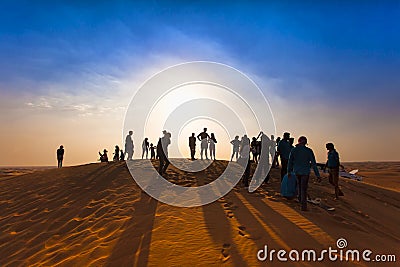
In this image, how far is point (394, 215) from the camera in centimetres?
1197

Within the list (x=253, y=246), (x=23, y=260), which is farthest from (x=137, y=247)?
(x=23, y=260)

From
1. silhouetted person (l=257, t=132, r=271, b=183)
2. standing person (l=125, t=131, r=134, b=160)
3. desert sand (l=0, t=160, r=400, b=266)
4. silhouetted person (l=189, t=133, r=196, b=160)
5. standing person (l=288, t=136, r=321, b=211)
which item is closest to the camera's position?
desert sand (l=0, t=160, r=400, b=266)

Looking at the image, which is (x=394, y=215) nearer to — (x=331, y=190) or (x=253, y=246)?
(x=331, y=190)

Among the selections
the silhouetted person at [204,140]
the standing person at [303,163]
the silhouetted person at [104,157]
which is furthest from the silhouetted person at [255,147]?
the silhouetted person at [104,157]

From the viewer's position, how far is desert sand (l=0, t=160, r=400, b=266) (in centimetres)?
648

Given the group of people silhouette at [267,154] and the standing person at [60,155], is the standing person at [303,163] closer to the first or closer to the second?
the group of people silhouette at [267,154]

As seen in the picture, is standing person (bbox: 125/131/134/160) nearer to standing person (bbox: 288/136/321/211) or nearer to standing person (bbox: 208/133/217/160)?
standing person (bbox: 208/133/217/160)

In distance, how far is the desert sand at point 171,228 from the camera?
6484mm

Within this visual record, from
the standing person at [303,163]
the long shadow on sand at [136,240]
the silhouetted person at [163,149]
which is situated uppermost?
the silhouetted person at [163,149]

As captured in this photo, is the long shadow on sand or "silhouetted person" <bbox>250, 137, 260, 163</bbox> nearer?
the long shadow on sand

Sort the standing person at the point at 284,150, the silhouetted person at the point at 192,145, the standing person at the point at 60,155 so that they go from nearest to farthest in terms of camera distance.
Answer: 1. the standing person at the point at 284,150
2. the silhouetted person at the point at 192,145
3. the standing person at the point at 60,155

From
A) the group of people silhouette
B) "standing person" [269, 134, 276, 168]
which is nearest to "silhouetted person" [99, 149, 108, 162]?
the group of people silhouette

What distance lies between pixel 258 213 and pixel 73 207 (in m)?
6.58

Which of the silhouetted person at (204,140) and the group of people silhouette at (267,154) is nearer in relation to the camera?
the group of people silhouette at (267,154)
